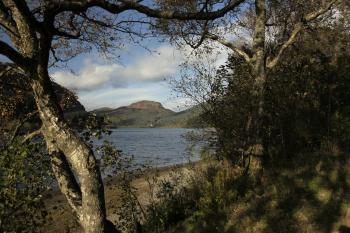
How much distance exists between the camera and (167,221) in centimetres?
1345

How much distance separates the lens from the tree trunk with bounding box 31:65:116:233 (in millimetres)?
6719

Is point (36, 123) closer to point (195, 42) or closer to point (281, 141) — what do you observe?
point (195, 42)

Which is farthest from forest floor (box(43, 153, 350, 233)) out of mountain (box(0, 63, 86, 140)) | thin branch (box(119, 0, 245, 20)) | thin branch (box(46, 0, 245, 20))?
thin branch (box(119, 0, 245, 20))

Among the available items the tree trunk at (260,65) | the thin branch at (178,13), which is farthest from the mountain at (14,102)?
the tree trunk at (260,65)

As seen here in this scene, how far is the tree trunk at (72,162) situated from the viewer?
265 inches

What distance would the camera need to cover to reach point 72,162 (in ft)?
22.3

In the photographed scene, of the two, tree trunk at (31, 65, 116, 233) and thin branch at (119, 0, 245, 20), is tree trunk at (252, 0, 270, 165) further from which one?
tree trunk at (31, 65, 116, 233)

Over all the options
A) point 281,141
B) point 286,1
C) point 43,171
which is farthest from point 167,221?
point 286,1

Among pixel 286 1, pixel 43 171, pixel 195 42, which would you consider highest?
pixel 286 1

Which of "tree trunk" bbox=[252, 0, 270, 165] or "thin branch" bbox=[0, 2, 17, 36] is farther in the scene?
"tree trunk" bbox=[252, 0, 270, 165]

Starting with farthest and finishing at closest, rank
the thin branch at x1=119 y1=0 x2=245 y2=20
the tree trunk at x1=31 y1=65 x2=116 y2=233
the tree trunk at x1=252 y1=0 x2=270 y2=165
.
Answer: the tree trunk at x1=252 y1=0 x2=270 y2=165, the thin branch at x1=119 y1=0 x2=245 y2=20, the tree trunk at x1=31 y1=65 x2=116 y2=233

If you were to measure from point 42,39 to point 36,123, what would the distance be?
7.13ft

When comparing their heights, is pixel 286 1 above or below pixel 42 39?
above

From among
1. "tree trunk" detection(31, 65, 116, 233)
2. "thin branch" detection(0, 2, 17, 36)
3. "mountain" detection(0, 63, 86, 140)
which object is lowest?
"tree trunk" detection(31, 65, 116, 233)
